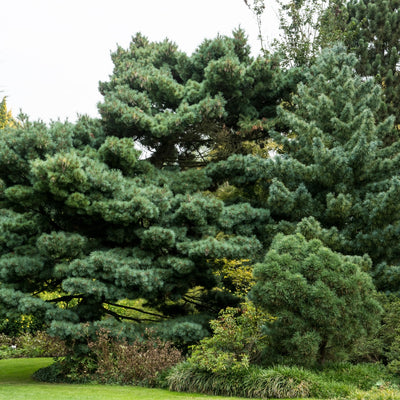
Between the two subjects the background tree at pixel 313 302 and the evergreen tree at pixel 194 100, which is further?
the evergreen tree at pixel 194 100

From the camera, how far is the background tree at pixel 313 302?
22.5 ft

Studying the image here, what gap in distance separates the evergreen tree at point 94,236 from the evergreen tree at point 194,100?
1477 millimetres

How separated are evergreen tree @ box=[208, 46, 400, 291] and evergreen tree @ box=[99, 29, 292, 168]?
1.22m

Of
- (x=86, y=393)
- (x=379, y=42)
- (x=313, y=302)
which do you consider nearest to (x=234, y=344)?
(x=313, y=302)

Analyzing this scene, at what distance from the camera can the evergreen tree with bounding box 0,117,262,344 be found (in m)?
8.28

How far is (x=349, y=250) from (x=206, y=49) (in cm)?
725

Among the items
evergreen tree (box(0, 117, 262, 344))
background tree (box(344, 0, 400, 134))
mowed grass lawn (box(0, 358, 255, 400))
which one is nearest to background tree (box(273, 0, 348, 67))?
background tree (box(344, 0, 400, 134))

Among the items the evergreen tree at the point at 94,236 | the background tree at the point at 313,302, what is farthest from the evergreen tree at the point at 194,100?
the background tree at the point at 313,302

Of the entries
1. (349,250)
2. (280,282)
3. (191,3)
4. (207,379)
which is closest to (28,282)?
(207,379)

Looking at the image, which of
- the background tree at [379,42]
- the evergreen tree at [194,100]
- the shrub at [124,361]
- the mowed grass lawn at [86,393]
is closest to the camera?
the mowed grass lawn at [86,393]

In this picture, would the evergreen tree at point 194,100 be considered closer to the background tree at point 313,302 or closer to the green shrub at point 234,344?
the background tree at point 313,302

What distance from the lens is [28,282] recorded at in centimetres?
905

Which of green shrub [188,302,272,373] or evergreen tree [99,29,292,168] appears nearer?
green shrub [188,302,272,373]

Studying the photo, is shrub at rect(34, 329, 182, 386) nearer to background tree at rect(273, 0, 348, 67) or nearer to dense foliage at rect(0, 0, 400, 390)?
dense foliage at rect(0, 0, 400, 390)
